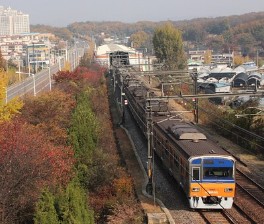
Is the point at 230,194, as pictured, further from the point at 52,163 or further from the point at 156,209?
the point at 52,163

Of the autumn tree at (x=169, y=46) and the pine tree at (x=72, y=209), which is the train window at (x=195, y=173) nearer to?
the pine tree at (x=72, y=209)

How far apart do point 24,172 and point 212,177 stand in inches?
232

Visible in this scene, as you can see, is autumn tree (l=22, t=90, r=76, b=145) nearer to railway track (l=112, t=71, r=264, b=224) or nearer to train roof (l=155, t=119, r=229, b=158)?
railway track (l=112, t=71, r=264, b=224)

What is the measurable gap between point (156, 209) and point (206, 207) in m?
1.77

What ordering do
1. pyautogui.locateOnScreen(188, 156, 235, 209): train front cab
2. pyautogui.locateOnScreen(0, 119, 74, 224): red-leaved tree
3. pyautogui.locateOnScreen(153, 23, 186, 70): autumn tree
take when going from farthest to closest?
pyautogui.locateOnScreen(153, 23, 186, 70): autumn tree, pyautogui.locateOnScreen(188, 156, 235, 209): train front cab, pyautogui.locateOnScreen(0, 119, 74, 224): red-leaved tree

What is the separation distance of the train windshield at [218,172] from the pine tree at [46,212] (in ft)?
16.7

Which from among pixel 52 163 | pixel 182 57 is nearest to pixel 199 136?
pixel 52 163

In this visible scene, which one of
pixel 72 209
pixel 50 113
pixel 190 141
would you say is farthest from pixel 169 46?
pixel 72 209

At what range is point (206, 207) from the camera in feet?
48.1

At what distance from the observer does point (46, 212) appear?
444 inches

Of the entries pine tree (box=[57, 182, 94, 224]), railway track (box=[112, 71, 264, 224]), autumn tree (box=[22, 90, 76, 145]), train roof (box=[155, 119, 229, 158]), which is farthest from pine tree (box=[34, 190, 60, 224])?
autumn tree (box=[22, 90, 76, 145])

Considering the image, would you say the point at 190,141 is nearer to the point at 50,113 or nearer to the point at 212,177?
the point at 212,177

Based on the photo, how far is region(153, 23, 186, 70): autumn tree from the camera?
62.8 meters

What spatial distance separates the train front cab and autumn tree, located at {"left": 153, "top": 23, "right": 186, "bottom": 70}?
4791 cm
